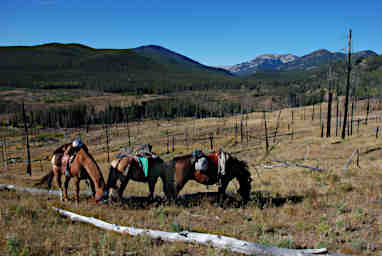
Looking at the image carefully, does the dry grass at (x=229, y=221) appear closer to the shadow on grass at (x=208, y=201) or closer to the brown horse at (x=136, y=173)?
the shadow on grass at (x=208, y=201)

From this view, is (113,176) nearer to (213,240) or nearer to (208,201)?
(208,201)

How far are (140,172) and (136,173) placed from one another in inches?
5.6

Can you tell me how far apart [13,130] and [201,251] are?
423 ft

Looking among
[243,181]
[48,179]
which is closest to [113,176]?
[48,179]

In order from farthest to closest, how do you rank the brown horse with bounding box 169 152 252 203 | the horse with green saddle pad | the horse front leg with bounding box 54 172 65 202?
the horse front leg with bounding box 54 172 65 202
the horse with green saddle pad
the brown horse with bounding box 169 152 252 203

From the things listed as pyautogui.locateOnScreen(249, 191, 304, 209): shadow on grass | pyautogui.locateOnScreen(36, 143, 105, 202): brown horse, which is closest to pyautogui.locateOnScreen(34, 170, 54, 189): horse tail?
pyautogui.locateOnScreen(36, 143, 105, 202): brown horse

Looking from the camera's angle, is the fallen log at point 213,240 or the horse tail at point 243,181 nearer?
the fallen log at point 213,240

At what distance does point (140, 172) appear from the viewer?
963 cm

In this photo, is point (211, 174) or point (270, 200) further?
point (211, 174)

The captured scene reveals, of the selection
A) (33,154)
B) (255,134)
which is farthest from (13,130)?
(255,134)

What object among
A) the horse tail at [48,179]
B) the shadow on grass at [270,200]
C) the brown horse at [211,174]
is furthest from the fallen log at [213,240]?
the horse tail at [48,179]

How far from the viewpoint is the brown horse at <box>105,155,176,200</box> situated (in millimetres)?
9472

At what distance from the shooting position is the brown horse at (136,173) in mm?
9472

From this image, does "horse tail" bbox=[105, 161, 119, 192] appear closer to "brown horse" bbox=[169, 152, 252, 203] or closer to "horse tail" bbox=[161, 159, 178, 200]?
"horse tail" bbox=[161, 159, 178, 200]
